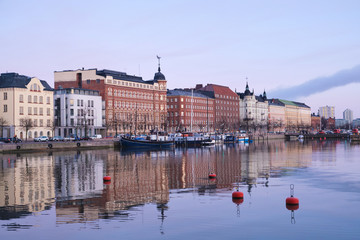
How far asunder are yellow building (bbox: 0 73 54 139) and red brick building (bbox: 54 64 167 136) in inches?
845

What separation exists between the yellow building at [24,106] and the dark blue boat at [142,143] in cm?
2180

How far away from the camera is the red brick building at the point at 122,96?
154625 mm

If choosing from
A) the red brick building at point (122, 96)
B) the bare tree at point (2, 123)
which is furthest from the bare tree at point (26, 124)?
the red brick building at point (122, 96)

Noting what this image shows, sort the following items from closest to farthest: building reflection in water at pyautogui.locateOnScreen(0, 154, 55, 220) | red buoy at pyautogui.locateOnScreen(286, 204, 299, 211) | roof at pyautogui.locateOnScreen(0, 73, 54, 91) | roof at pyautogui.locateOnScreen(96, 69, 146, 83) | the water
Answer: the water < building reflection in water at pyautogui.locateOnScreen(0, 154, 55, 220) < red buoy at pyautogui.locateOnScreen(286, 204, 299, 211) < roof at pyautogui.locateOnScreen(0, 73, 54, 91) < roof at pyautogui.locateOnScreen(96, 69, 146, 83)

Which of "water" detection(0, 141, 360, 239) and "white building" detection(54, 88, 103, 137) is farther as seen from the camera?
"white building" detection(54, 88, 103, 137)

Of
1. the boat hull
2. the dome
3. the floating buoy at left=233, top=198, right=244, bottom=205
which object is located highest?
the dome

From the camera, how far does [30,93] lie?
12400cm

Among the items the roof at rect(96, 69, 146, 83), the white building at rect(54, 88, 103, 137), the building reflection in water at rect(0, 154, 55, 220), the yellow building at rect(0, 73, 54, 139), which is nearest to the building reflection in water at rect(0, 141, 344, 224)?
the building reflection in water at rect(0, 154, 55, 220)

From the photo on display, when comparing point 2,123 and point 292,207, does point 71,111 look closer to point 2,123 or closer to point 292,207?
point 2,123

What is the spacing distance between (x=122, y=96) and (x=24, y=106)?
1760 inches

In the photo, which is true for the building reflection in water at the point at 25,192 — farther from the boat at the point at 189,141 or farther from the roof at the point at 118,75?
the roof at the point at 118,75

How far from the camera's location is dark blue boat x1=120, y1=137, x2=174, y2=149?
116544 mm

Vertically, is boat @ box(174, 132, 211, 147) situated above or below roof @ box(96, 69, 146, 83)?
below

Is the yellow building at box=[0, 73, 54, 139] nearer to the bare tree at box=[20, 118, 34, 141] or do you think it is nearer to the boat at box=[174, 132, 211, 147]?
the bare tree at box=[20, 118, 34, 141]
